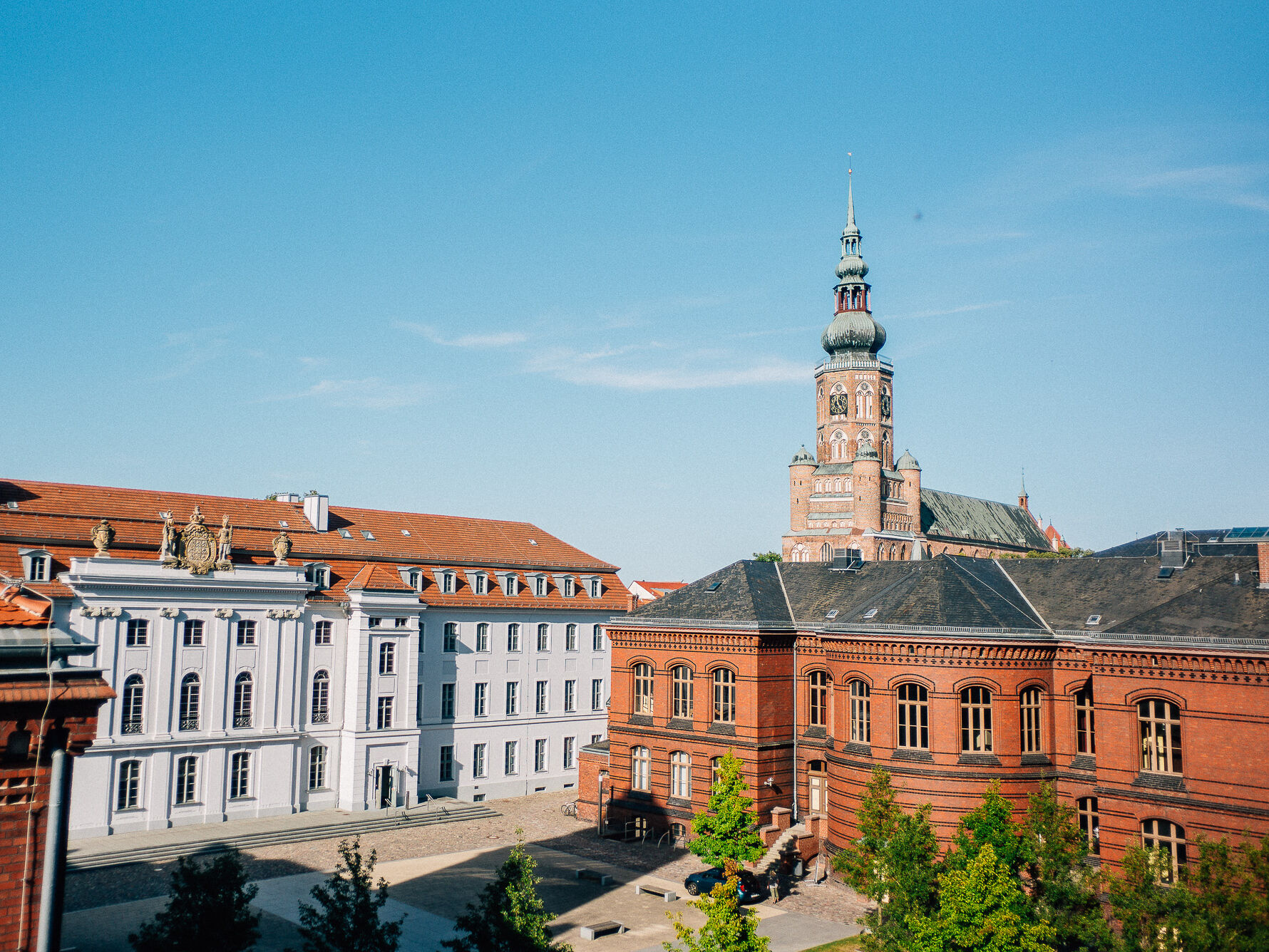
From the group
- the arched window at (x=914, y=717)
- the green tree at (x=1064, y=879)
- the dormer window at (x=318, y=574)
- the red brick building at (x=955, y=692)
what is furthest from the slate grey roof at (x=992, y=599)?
the dormer window at (x=318, y=574)

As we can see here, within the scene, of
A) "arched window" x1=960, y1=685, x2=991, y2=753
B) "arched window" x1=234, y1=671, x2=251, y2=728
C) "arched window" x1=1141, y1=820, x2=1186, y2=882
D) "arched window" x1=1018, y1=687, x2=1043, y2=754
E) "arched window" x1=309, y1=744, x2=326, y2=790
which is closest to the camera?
"arched window" x1=1141, y1=820, x2=1186, y2=882

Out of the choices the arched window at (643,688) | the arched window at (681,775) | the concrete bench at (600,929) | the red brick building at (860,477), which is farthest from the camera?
the red brick building at (860,477)

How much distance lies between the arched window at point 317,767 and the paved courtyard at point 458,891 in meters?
5.26

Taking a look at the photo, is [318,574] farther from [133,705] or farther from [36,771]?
[36,771]

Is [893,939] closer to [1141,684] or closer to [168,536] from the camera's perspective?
[1141,684]

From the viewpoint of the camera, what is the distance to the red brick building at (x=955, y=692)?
30.4m

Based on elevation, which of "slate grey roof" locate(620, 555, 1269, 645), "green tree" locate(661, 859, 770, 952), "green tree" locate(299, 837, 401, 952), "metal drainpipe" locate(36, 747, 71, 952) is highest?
"slate grey roof" locate(620, 555, 1269, 645)

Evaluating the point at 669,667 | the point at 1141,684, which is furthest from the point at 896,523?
the point at 1141,684

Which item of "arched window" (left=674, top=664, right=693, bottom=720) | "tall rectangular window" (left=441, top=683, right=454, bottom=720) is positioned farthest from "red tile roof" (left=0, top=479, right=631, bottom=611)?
"arched window" (left=674, top=664, right=693, bottom=720)

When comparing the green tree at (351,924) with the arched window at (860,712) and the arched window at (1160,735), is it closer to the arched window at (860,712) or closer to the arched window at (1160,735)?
the arched window at (860,712)

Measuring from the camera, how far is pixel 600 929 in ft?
102

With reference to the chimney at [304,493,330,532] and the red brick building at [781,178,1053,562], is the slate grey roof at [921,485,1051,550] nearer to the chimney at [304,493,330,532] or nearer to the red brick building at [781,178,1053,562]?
the red brick building at [781,178,1053,562]

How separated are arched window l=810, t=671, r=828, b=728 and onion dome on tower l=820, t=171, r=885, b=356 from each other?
101033 mm

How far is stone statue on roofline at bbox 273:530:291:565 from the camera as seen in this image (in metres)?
46.9
